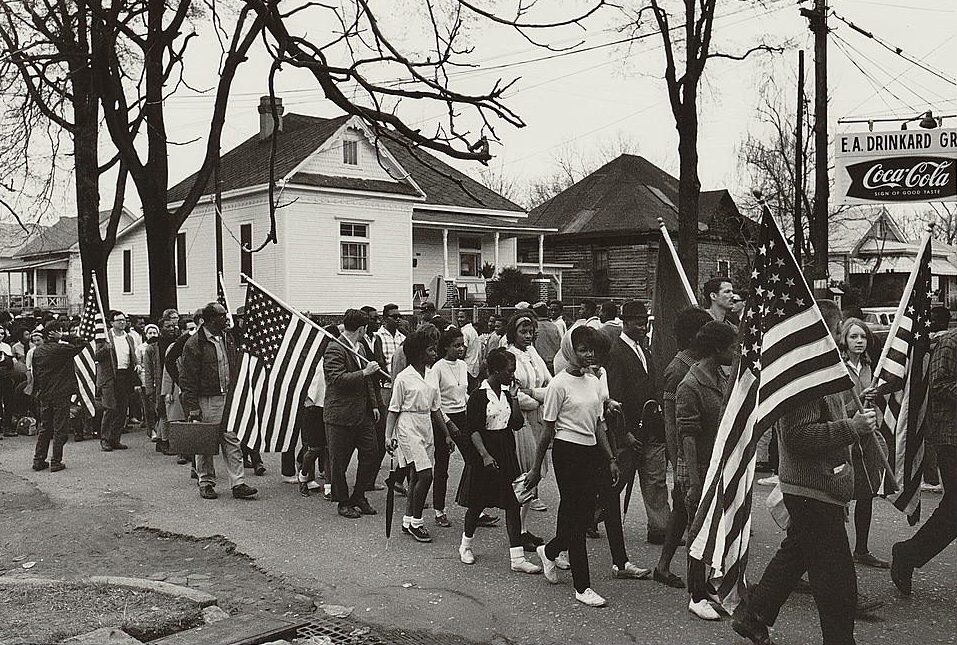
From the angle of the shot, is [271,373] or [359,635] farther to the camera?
[271,373]

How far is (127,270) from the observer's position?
126ft

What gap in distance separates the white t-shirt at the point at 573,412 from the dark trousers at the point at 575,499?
0.06 meters

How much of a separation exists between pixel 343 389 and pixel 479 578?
293 centimetres

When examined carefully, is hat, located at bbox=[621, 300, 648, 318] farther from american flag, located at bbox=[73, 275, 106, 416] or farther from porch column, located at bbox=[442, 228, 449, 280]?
porch column, located at bbox=[442, 228, 449, 280]

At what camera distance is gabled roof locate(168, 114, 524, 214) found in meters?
30.2

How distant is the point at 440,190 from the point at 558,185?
4175 centimetres

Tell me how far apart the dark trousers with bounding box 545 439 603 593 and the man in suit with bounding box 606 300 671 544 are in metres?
1.08

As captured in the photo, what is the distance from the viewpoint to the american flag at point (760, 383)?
→ 15.6 ft

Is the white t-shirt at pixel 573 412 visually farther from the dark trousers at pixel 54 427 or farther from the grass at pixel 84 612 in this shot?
the dark trousers at pixel 54 427

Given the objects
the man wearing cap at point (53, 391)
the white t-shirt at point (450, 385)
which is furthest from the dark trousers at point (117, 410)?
the white t-shirt at point (450, 385)

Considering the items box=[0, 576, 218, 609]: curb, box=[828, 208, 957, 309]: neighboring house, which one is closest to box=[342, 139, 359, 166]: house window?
box=[828, 208, 957, 309]: neighboring house

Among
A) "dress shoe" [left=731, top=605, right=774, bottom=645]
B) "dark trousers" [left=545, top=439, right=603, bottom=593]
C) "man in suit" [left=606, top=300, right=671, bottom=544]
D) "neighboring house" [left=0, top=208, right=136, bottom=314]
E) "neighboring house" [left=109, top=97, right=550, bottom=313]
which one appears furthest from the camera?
"neighboring house" [left=0, top=208, right=136, bottom=314]

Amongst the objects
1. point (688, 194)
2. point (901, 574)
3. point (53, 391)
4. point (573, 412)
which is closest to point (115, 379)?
point (53, 391)

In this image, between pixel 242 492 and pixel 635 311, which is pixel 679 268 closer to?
pixel 635 311
